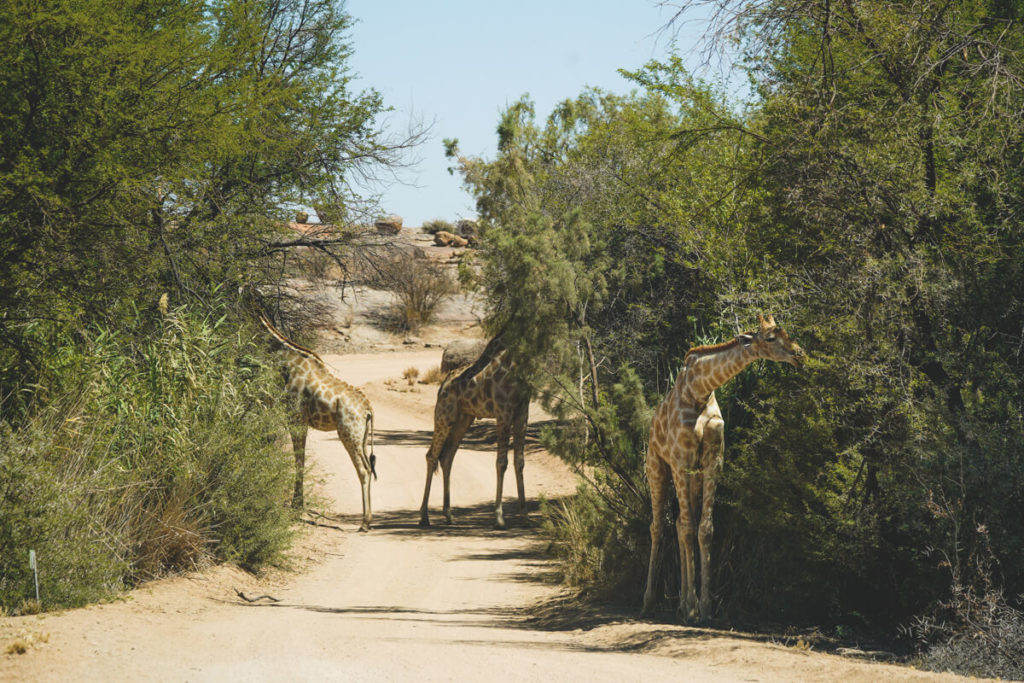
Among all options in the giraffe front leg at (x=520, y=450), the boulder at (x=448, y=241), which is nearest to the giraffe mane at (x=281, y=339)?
the giraffe front leg at (x=520, y=450)

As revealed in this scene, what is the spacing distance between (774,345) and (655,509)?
225cm

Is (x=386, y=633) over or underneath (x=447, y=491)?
underneath

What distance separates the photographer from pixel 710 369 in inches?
364

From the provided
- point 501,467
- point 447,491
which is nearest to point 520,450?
point 501,467

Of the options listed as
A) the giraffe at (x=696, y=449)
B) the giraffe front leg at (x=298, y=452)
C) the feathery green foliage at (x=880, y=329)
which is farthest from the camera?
the giraffe front leg at (x=298, y=452)

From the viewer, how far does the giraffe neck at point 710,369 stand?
9.02m

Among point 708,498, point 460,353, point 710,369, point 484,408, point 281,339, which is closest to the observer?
point 710,369

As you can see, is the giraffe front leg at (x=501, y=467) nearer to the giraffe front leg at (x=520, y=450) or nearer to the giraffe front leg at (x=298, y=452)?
the giraffe front leg at (x=520, y=450)

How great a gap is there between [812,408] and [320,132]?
37.4ft

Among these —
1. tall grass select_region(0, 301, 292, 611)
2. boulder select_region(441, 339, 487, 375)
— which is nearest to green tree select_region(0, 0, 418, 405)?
tall grass select_region(0, 301, 292, 611)

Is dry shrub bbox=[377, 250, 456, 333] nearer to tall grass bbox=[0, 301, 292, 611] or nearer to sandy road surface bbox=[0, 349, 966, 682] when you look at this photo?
sandy road surface bbox=[0, 349, 966, 682]

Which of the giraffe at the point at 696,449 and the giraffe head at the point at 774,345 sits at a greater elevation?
the giraffe head at the point at 774,345

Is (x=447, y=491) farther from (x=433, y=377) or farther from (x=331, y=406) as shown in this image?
(x=433, y=377)

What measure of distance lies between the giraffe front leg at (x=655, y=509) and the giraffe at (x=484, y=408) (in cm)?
593
